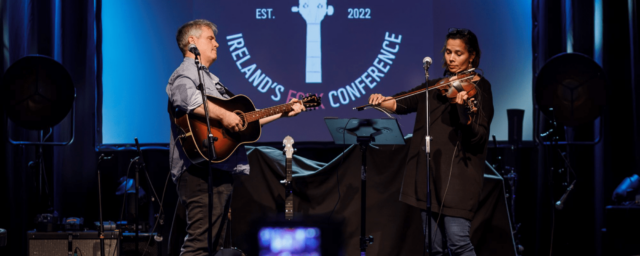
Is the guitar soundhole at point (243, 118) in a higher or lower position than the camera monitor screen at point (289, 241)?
higher

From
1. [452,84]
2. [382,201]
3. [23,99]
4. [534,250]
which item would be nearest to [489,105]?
[452,84]

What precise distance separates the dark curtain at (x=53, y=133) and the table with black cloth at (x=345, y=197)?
163 cm

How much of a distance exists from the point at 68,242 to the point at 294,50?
258 centimetres

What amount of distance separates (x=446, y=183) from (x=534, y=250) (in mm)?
2368

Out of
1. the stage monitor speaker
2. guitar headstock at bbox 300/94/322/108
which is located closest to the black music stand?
guitar headstock at bbox 300/94/322/108

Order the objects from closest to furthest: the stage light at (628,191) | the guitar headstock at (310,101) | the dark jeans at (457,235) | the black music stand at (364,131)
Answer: the dark jeans at (457,235), the black music stand at (364,131), the guitar headstock at (310,101), the stage light at (628,191)

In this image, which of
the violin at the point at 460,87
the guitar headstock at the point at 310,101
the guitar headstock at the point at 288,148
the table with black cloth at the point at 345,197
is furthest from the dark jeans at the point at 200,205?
the violin at the point at 460,87

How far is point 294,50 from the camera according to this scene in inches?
203

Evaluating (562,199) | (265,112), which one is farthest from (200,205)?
(562,199)

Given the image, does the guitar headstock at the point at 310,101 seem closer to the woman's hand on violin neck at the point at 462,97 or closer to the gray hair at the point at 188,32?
the gray hair at the point at 188,32

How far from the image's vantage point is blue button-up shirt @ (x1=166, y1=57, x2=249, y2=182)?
10.6ft

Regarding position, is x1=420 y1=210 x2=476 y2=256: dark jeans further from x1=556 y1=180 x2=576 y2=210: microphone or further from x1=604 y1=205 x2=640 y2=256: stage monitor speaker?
x1=604 y1=205 x2=640 y2=256: stage monitor speaker

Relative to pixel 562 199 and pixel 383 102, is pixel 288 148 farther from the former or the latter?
pixel 562 199

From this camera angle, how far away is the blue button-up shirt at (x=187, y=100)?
10.6 feet
